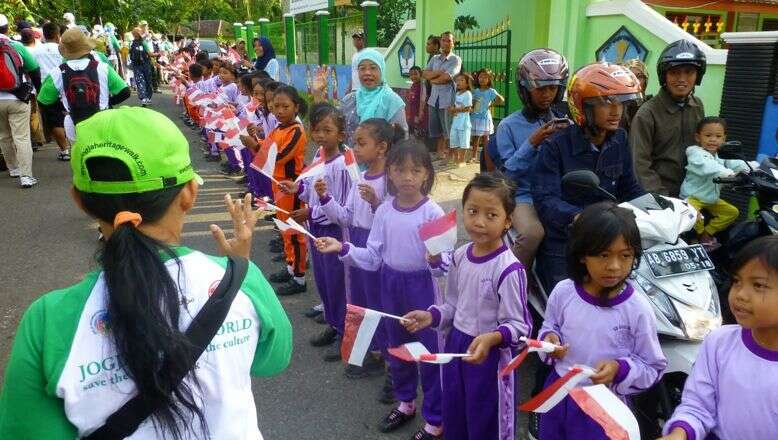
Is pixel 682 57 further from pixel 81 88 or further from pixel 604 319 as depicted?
pixel 81 88

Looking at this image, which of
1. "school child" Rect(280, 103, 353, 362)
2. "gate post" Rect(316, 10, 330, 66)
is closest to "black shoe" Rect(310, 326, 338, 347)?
"school child" Rect(280, 103, 353, 362)

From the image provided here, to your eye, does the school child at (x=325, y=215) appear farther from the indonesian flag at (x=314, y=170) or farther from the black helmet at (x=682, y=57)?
the black helmet at (x=682, y=57)

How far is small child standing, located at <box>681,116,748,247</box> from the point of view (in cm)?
387

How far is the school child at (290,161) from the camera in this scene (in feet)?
16.1

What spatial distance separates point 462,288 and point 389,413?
3.76ft

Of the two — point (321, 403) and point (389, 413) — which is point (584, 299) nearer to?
point (389, 413)

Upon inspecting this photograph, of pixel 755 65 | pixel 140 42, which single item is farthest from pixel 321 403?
pixel 140 42

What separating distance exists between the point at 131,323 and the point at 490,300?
1615 mm

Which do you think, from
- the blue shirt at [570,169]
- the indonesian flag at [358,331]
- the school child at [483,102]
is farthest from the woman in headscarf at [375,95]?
the school child at [483,102]

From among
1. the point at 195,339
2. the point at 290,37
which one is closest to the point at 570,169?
the point at 195,339

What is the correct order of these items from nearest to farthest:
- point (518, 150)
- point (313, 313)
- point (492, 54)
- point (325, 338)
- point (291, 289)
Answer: point (518, 150) < point (325, 338) < point (313, 313) < point (291, 289) < point (492, 54)

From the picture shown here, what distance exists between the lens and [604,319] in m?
2.19

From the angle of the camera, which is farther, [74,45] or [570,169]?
[74,45]

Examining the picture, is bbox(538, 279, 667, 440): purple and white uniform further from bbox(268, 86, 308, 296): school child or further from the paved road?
bbox(268, 86, 308, 296): school child
